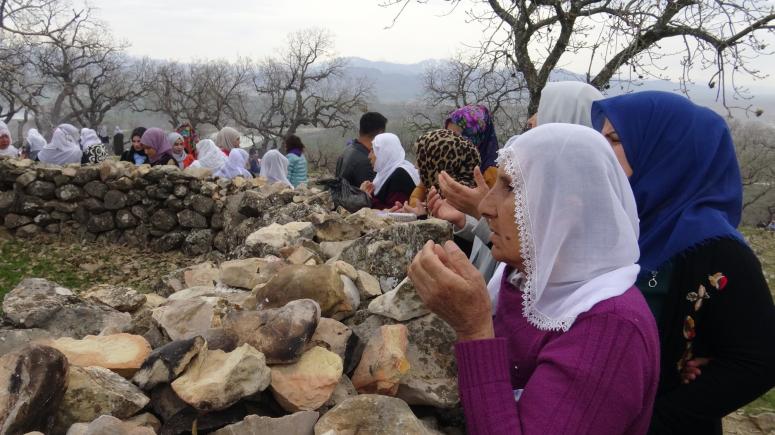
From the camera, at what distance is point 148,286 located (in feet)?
24.0

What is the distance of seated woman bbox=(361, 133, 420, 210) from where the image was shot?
4.96 metres

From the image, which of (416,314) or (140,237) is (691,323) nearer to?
(416,314)

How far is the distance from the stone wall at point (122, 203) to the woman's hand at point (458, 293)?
24.1 feet

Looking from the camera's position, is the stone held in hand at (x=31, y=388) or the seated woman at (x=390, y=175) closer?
the stone held in hand at (x=31, y=388)

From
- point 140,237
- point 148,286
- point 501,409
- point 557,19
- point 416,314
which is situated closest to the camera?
point 501,409

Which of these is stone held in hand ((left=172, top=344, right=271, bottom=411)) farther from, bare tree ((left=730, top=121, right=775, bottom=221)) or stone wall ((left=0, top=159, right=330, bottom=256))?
bare tree ((left=730, top=121, right=775, bottom=221))

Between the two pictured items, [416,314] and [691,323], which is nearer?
[691,323]

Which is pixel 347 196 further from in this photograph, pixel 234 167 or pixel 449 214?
pixel 234 167

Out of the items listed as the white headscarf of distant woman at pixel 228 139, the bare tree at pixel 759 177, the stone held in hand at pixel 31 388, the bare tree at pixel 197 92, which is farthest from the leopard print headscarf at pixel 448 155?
the bare tree at pixel 759 177

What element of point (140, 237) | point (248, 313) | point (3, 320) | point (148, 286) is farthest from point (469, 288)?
point (140, 237)

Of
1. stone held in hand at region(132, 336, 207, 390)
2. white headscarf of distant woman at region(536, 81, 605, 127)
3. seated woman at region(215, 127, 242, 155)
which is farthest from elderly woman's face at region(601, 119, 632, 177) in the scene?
seated woman at region(215, 127, 242, 155)

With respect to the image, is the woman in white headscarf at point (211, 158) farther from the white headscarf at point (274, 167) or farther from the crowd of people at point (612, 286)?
the crowd of people at point (612, 286)

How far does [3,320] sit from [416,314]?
1447mm

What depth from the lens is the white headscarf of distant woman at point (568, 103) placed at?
9.02 ft
